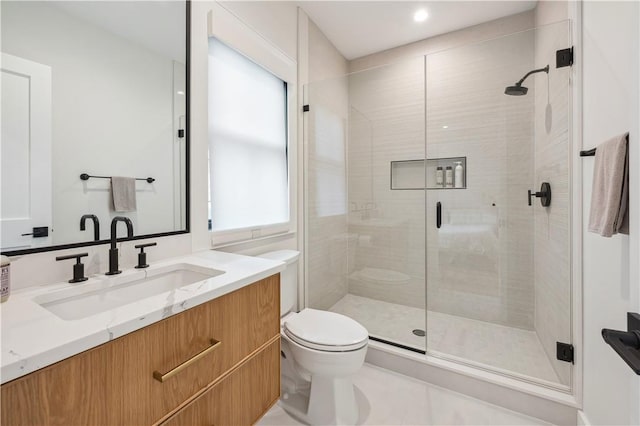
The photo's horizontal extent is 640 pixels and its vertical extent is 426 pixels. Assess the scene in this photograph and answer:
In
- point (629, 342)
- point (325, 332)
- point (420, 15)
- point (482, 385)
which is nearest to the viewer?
point (629, 342)

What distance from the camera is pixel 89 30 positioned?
1.01 metres

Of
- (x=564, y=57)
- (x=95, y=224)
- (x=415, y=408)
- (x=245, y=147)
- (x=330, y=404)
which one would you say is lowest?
(x=415, y=408)

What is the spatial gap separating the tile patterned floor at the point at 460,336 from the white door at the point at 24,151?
2.00 metres

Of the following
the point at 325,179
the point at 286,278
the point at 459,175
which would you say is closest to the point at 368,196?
the point at 325,179

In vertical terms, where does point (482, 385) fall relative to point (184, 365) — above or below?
below

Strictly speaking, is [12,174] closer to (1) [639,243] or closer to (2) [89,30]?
(2) [89,30]

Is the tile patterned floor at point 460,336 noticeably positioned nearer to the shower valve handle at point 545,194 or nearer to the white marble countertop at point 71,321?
the shower valve handle at point 545,194

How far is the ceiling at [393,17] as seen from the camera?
2.15 metres

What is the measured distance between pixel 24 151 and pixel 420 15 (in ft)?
8.78

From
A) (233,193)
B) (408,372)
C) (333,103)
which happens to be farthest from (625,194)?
(333,103)

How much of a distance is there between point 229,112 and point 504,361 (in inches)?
90.4

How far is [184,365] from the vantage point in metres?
0.74

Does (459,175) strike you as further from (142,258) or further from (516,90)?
(142,258)

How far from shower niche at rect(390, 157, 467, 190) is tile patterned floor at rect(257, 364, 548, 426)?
144 centimetres
